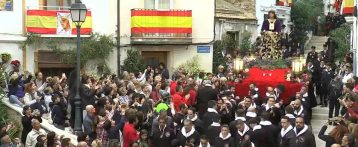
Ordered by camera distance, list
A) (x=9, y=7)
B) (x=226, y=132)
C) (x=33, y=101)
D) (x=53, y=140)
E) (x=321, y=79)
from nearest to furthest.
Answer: (x=53, y=140) → (x=226, y=132) → (x=33, y=101) → (x=321, y=79) → (x=9, y=7)

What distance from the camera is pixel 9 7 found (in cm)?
2828

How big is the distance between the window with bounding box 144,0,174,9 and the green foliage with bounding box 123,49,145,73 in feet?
7.51

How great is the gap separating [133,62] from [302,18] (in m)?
16.0

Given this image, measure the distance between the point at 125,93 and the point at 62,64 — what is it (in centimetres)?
1064

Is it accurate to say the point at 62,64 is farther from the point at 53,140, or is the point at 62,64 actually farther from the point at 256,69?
the point at 53,140

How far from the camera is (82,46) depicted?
29312mm

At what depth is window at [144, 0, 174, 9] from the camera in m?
31.6

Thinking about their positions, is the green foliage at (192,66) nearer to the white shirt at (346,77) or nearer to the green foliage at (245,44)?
the green foliage at (245,44)

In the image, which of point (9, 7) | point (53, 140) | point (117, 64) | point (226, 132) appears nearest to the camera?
point (53, 140)

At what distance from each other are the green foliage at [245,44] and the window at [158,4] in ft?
16.4

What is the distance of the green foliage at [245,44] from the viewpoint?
35.3 metres

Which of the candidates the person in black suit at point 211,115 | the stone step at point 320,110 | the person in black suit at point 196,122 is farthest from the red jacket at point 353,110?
the stone step at point 320,110

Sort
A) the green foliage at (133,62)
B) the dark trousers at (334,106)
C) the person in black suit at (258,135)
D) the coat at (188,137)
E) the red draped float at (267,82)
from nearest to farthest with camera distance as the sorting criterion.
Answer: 1. the coat at (188,137)
2. the person in black suit at (258,135)
3. the dark trousers at (334,106)
4. the red draped float at (267,82)
5. the green foliage at (133,62)

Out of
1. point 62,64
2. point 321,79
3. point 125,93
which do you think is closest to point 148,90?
point 125,93
